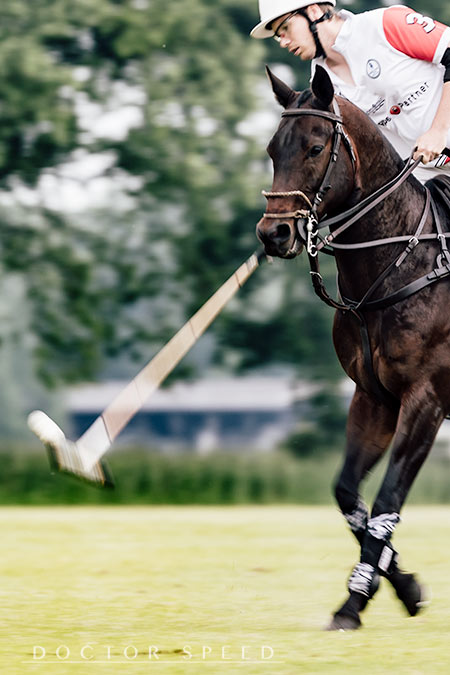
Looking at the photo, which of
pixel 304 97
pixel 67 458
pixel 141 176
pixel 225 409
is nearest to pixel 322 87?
pixel 304 97

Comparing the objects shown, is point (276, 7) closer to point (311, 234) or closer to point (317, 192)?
point (317, 192)

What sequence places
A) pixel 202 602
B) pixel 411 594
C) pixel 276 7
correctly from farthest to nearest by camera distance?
pixel 202 602
pixel 411 594
pixel 276 7

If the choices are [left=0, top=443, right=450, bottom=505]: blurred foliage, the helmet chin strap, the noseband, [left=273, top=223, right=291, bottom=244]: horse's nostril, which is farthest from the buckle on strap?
[left=0, top=443, right=450, bottom=505]: blurred foliage

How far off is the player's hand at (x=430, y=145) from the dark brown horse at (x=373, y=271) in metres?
0.11

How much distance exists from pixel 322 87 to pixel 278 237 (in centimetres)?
69

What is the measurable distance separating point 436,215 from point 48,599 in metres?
2.89

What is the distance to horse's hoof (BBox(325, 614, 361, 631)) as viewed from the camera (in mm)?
4891

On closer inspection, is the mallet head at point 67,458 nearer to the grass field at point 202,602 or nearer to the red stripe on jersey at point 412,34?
the grass field at point 202,602

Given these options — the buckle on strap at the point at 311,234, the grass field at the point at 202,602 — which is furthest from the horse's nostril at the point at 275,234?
the grass field at the point at 202,602

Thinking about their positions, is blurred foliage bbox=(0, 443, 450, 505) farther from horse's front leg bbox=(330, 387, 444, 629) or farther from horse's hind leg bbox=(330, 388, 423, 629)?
horse's front leg bbox=(330, 387, 444, 629)

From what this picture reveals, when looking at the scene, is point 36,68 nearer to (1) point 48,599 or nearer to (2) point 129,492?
(2) point 129,492

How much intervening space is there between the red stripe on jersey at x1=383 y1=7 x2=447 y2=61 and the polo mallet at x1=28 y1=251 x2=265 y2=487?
1.15 meters

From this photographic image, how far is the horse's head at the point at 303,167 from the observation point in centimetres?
465

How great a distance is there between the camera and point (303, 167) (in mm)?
4750
